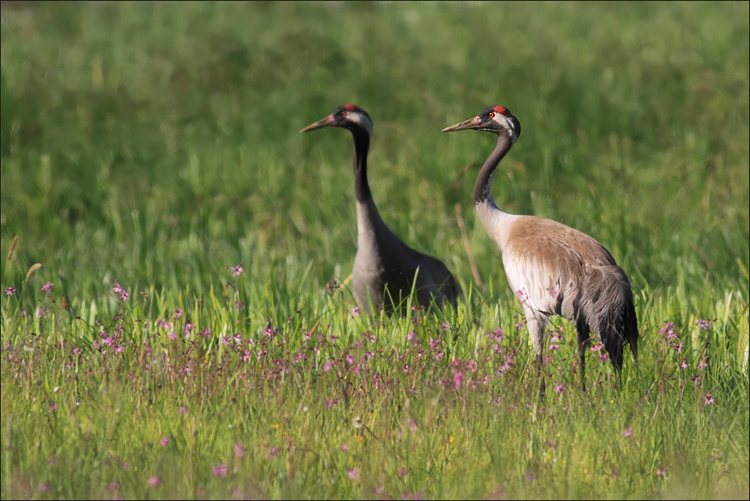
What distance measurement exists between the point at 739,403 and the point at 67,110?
10.9 m

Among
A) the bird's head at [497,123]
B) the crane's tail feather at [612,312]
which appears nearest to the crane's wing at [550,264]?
the crane's tail feather at [612,312]

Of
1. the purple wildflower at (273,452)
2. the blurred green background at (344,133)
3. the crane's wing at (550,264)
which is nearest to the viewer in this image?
the purple wildflower at (273,452)

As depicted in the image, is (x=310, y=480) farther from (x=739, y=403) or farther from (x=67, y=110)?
(x=67, y=110)

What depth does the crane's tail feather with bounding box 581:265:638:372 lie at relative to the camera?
4648 millimetres

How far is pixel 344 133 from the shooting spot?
1248 centimetres

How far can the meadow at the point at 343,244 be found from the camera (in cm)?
374

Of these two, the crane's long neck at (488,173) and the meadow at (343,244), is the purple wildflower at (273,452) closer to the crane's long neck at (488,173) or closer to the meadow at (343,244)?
the meadow at (343,244)

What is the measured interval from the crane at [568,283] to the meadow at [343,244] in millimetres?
163

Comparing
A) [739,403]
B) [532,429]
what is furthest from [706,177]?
[532,429]

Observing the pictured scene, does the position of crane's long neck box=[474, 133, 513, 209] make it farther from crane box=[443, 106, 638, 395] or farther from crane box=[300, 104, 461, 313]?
crane box=[300, 104, 461, 313]

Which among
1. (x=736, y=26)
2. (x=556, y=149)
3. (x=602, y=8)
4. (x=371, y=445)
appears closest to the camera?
(x=371, y=445)

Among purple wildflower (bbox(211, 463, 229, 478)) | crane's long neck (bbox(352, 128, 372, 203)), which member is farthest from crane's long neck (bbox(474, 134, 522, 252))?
purple wildflower (bbox(211, 463, 229, 478))

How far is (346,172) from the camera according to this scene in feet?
34.8

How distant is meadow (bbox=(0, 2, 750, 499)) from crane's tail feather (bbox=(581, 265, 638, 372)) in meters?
0.14
